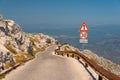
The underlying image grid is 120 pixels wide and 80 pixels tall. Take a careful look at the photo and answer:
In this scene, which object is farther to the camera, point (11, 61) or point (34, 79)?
point (11, 61)

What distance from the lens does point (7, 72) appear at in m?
26.9

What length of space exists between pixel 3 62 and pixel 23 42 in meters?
24.7

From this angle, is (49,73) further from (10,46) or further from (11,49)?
(10,46)

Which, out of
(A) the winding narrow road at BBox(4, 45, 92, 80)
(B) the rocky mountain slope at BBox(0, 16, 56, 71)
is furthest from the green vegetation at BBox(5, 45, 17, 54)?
(A) the winding narrow road at BBox(4, 45, 92, 80)

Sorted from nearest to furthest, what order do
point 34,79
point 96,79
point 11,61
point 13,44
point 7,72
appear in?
point 34,79 → point 96,79 → point 7,72 → point 11,61 → point 13,44

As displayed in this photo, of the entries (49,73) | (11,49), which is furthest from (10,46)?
(49,73)

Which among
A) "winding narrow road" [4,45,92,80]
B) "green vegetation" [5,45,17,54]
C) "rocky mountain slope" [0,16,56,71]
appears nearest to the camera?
"winding narrow road" [4,45,92,80]

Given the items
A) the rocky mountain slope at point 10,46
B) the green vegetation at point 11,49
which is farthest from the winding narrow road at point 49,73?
the green vegetation at point 11,49

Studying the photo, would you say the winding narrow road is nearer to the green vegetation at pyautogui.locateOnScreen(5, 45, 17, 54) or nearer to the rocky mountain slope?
the rocky mountain slope

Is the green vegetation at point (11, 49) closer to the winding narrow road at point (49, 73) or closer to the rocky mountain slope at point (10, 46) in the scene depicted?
the rocky mountain slope at point (10, 46)

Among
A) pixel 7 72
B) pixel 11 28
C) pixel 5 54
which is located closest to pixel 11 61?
pixel 5 54

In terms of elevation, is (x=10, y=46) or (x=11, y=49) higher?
(x=10, y=46)

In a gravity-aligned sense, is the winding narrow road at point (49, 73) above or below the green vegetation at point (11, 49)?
below

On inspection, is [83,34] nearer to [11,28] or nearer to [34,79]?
[34,79]
